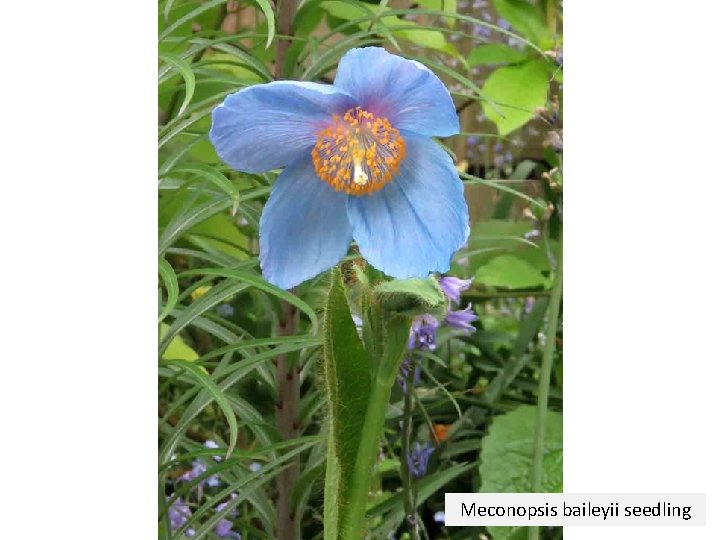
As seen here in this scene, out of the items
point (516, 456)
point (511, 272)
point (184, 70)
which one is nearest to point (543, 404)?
point (516, 456)

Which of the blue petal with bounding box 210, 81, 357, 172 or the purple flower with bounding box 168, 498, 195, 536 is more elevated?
the blue petal with bounding box 210, 81, 357, 172

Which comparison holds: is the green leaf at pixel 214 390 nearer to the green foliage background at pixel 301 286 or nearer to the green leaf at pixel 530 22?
the green foliage background at pixel 301 286

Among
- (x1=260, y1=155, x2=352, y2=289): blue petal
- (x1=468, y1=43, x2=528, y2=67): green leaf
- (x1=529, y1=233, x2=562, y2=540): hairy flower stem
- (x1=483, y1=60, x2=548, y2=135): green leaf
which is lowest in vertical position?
(x1=529, y1=233, x2=562, y2=540): hairy flower stem

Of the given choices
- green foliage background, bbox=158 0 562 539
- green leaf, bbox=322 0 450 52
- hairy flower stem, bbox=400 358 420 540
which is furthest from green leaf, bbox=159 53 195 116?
hairy flower stem, bbox=400 358 420 540

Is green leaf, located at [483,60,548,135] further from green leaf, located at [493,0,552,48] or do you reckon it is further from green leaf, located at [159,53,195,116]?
green leaf, located at [159,53,195,116]

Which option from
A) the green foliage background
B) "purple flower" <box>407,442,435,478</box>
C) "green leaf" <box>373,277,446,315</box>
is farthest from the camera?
"purple flower" <box>407,442,435,478</box>

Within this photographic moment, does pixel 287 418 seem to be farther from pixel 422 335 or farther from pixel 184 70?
pixel 184 70
